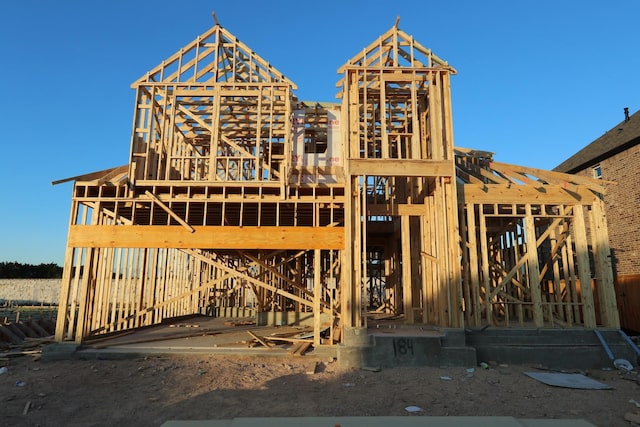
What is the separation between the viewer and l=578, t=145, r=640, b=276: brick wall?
62.5ft

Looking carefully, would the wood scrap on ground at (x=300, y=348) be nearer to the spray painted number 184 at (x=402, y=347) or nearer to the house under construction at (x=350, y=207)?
the house under construction at (x=350, y=207)

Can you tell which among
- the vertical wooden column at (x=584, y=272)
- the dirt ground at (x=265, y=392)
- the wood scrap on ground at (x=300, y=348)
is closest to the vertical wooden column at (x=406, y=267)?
the dirt ground at (x=265, y=392)

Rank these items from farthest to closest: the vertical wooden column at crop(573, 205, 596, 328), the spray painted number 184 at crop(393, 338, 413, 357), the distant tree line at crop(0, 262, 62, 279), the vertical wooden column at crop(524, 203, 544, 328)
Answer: the distant tree line at crop(0, 262, 62, 279) → the vertical wooden column at crop(573, 205, 596, 328) → the vertical wooden column at crop(524, 203, 544, 328) → the spray painted number 184 at crop(393, 338, 413, 357)

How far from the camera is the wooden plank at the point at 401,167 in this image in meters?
11.3

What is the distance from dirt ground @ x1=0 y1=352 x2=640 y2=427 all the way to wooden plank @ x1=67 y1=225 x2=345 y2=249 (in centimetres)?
314

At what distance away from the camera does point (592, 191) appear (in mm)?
12023

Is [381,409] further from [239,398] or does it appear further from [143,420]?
[143,420]

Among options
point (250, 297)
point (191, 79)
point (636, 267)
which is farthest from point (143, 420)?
point (250, 297)

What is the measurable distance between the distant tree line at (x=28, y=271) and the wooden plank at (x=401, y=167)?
170 feet

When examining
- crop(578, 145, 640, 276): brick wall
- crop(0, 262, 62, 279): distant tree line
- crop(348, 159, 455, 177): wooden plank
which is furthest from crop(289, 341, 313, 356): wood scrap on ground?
crop(0, 262, 62, 279): distant tree line

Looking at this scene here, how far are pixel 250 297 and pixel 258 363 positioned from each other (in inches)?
797

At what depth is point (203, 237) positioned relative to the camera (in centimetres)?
1173

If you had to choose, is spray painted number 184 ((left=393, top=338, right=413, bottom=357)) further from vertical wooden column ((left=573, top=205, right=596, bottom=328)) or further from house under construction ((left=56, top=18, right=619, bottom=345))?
vertical wooden column ((left=573, top=205, right=596, bottom=328))

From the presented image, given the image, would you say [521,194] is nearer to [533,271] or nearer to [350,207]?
[533,271]
